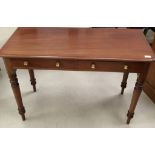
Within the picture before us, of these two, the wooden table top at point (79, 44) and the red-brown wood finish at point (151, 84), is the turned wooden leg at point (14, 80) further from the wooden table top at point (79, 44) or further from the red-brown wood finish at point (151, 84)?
the red-brown wood finish at point (151, 84)

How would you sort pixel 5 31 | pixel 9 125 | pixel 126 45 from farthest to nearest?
1. pixel 5 31
2. pixel 9 125
3. pixel 126 45

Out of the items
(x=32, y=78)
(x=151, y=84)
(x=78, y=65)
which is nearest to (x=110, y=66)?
(x=78, y=65)

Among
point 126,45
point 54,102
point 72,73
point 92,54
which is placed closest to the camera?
point 92,54

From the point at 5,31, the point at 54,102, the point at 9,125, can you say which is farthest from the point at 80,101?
the point at 5,31

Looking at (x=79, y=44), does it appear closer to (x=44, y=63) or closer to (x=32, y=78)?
(x=44, y=63)

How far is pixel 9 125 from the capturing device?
1.57m

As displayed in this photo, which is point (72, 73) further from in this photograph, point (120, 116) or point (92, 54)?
point (92, 54)

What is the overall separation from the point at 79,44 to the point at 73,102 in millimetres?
694

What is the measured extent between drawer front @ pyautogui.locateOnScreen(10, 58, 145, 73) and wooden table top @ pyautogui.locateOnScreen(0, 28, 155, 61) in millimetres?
47

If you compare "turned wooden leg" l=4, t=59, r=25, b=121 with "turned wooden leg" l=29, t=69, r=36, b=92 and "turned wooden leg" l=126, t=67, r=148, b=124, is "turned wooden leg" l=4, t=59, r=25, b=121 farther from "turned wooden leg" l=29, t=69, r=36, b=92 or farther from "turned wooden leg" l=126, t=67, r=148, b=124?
"turned wooden leg" l=126, t=67, r=148, b=124

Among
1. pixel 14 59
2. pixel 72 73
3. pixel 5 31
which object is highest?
pixel 14 59

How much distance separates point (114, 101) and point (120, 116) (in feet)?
0.62

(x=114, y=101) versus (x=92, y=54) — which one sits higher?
(x=92, y=54)

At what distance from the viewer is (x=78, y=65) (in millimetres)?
1202
